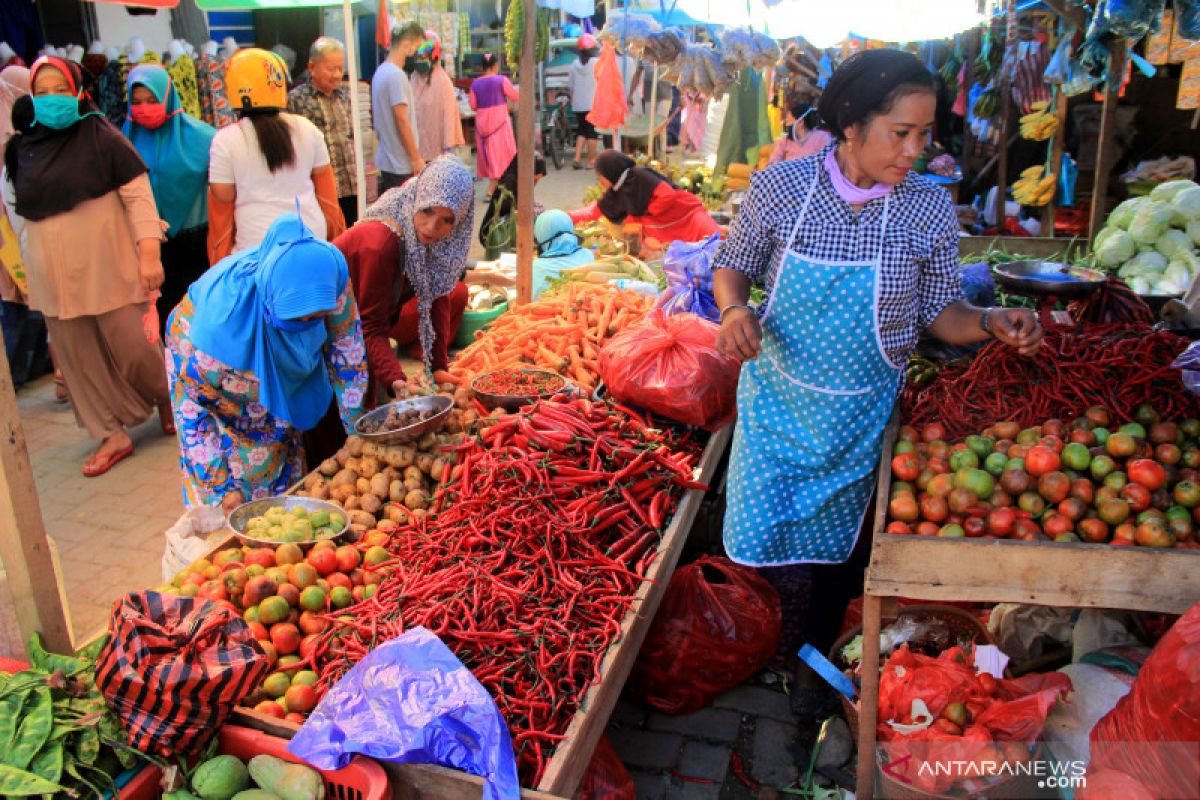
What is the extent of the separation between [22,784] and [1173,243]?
5.19 meters

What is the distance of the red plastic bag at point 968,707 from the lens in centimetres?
221

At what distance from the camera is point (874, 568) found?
216 cm

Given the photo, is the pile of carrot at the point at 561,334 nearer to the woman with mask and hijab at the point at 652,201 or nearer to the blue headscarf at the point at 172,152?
the woman with mask and hijab at the point at 652,201

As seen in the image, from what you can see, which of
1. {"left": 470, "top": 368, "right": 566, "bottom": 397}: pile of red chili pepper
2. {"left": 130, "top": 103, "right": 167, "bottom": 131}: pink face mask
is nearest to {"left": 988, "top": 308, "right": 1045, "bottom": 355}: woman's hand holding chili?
{"left": 470, "top": 368, "right": 566, "bottom": 397}: pile of red chili pepper

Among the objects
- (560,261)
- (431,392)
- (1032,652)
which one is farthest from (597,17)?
(1032,652)

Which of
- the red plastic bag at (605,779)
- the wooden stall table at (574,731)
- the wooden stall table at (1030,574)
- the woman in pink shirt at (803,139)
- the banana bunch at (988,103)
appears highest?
the banana bunch at (988,103)

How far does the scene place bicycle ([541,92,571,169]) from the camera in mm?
16009

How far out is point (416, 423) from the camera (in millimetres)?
3447

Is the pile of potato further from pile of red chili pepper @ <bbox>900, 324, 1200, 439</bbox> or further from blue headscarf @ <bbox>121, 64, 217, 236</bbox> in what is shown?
blue headscarf @ <bbox>121, 64, 217, 236</bbox>

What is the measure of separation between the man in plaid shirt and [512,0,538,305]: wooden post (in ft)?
5.77

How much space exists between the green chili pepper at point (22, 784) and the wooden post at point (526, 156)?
360 centimetres

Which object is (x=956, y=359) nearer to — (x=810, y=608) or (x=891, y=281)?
(x=891, y=281)

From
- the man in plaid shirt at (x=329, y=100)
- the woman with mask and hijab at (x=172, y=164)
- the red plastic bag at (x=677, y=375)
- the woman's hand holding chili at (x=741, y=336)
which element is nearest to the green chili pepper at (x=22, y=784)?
the woman's hand holding chili at (x=741, y=336)

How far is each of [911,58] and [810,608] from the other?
1.92 metres
